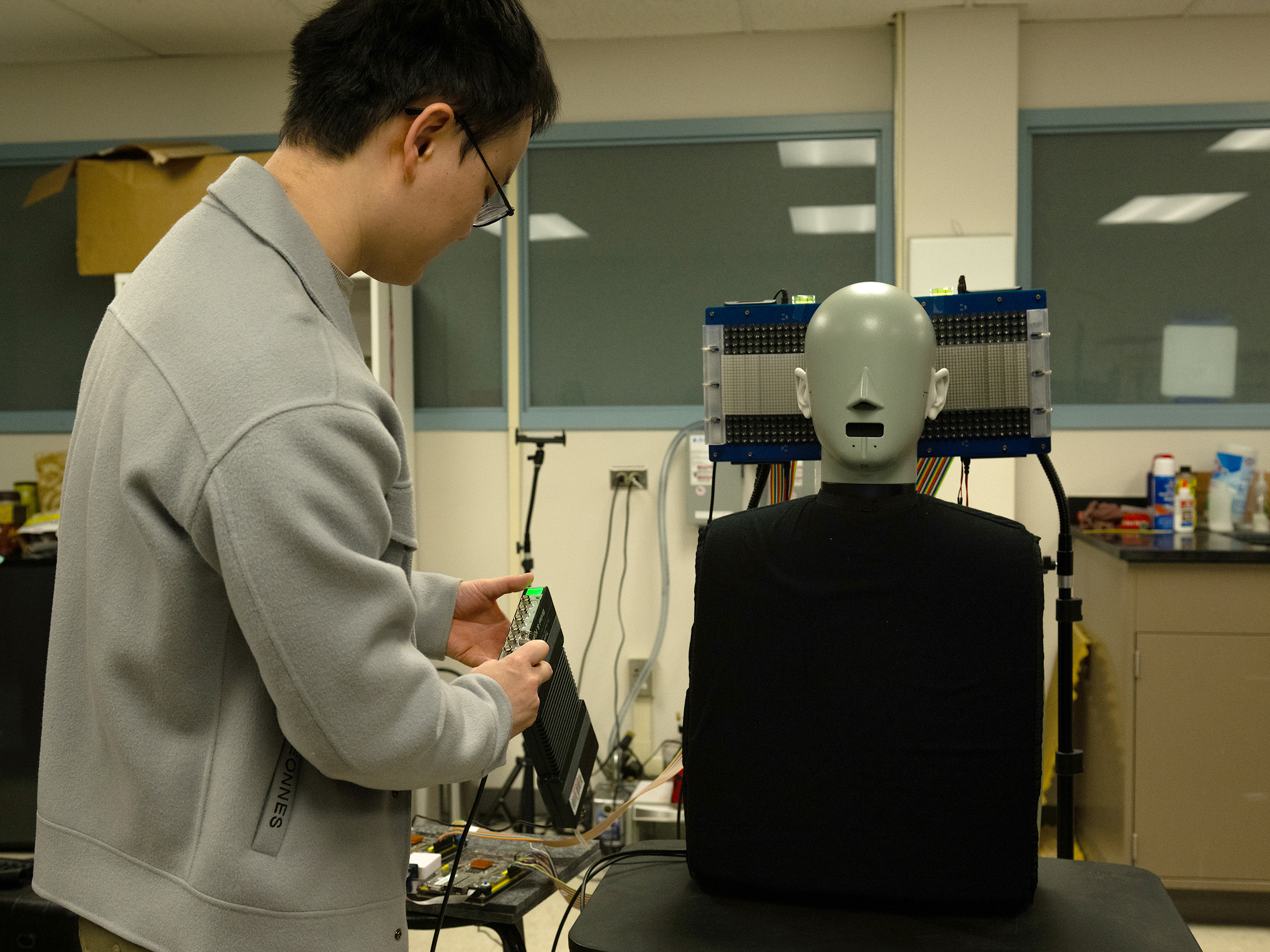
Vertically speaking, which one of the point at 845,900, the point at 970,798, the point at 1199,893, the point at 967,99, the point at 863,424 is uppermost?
the point at 967,99

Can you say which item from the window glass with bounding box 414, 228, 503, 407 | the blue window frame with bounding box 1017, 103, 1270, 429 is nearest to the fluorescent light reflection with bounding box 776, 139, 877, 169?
the blue window frame with bounding box 1017, 103, 1270, 429

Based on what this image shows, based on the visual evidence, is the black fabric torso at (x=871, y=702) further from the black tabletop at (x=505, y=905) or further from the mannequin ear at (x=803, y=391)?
the black tabletop at (x=505, y=905)

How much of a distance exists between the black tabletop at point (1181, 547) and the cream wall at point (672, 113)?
1.07 feet

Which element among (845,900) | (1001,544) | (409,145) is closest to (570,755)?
(845,900)

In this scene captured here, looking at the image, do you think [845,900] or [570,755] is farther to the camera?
[570,755]

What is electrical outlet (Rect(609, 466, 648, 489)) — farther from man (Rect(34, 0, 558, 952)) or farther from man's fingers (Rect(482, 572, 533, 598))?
man (Rect(34, 0, 558, 952))

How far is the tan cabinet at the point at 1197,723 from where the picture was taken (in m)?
2.35

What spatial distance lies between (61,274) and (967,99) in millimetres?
3115

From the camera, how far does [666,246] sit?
126 inches

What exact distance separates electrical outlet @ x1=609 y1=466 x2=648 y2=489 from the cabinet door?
5.00 feet

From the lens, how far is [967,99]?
9.58ft

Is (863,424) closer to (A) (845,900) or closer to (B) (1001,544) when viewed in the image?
(B) (1001,544)

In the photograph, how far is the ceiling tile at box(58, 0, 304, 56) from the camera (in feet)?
9.35

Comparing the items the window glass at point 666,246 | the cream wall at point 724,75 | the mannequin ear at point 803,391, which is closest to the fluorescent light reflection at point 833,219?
the window glass at point 666,246
